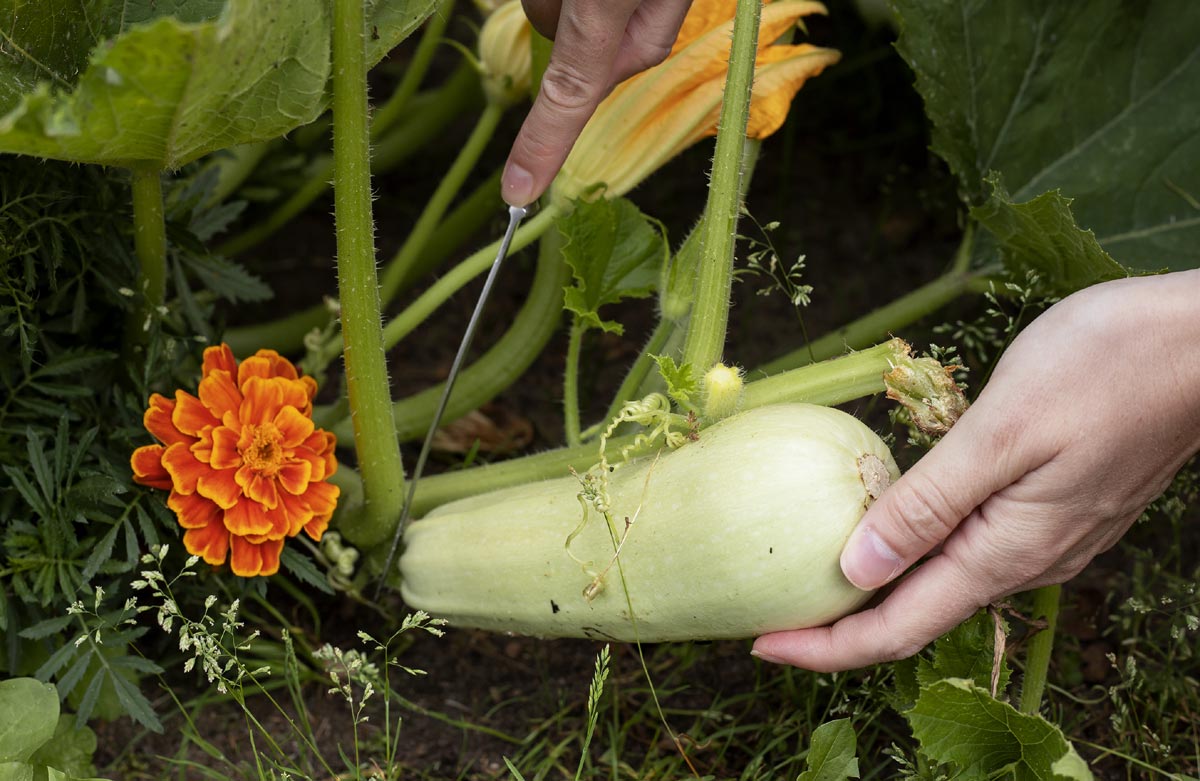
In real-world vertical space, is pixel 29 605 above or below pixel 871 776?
above

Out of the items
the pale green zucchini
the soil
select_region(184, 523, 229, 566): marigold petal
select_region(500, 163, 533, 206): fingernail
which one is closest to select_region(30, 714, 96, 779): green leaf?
the soil

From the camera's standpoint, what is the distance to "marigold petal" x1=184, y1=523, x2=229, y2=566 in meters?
1.45

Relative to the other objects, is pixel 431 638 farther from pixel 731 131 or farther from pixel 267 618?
pixel 731 131

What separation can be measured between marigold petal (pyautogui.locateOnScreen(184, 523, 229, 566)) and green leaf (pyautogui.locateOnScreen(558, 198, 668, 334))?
19.6 inches

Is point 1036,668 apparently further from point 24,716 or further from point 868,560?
point 24,716

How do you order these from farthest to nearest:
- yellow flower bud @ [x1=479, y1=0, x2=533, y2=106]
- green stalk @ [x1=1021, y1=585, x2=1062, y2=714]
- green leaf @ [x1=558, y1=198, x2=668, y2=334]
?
yellow flower bud @ [x1=479, y1=0, x2=533, y2=106] → green leaf @ [x1=558, y1=198, x2=668, y2=334] → green stalk @ [x1=1021, y1=585, x2=1062, y2=714]

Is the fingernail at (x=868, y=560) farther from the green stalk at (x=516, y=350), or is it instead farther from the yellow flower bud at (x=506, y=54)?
the yellow flower bud at (x=506, y=54)

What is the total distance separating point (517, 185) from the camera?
4.78ft

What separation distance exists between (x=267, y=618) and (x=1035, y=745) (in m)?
1.06

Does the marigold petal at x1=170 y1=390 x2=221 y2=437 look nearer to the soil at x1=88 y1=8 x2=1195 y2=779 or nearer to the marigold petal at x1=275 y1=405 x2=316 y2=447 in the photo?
the marigold petal at x1=275 y1=405 x2=316 y2=447

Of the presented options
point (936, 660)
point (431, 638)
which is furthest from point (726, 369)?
point (431, 638)

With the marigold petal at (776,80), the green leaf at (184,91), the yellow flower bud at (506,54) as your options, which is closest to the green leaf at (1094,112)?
the marigold petal at (776,80)

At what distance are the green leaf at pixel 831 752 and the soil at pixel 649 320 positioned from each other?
244mm

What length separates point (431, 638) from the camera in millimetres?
1785
